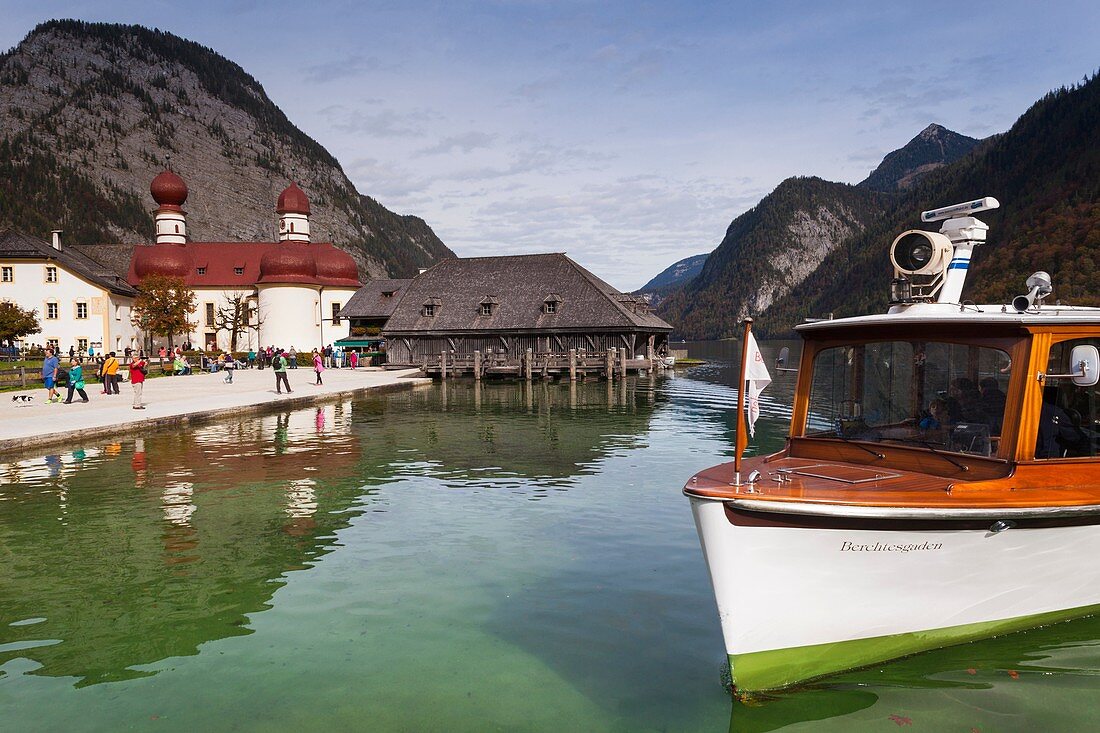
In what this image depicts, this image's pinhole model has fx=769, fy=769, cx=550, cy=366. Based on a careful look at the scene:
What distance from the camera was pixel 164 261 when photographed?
84.9 m

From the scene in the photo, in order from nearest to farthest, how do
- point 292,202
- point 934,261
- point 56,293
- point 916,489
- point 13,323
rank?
point 916,489, point 934,261, point 13,323, point 56,293, point 292,202

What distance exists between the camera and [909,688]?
268 inches

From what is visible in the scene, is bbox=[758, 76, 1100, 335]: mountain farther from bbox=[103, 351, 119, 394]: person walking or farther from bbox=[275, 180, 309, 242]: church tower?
bbox=[103, 351, 119, 394]: person walking

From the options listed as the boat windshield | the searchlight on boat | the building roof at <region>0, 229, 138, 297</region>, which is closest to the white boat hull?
the boat windshield

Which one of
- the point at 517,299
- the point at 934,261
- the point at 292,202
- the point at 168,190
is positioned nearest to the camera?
the point at 934,261

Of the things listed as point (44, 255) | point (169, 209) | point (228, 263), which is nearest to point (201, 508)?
point (44, 255)

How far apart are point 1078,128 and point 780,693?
20381 centimetres

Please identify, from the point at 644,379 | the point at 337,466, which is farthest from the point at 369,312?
the point at 337,466

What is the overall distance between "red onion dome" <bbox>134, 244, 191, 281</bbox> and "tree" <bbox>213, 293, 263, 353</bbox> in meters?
6.17

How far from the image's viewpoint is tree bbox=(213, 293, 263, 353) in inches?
3123

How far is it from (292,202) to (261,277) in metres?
10.8

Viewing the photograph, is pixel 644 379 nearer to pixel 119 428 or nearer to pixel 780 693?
pixel 119 428

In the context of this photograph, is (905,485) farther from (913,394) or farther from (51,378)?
(51,378)

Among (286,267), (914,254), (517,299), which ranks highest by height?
(286,267)
